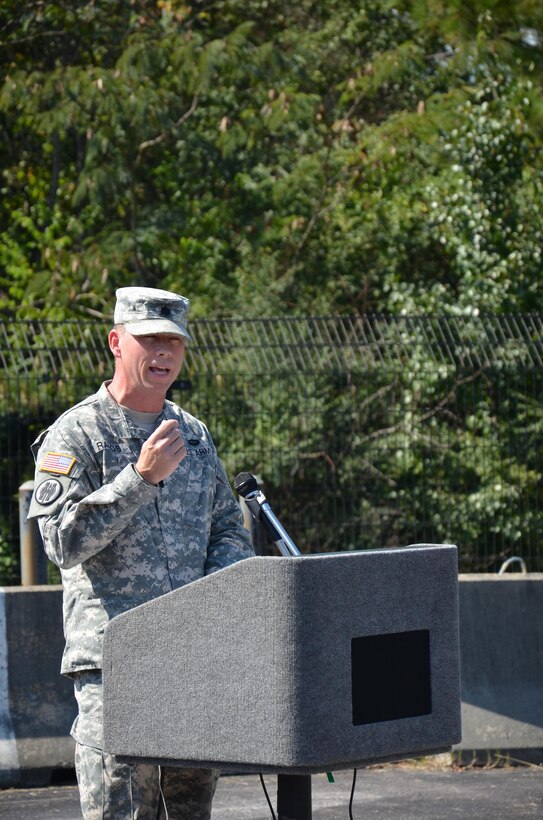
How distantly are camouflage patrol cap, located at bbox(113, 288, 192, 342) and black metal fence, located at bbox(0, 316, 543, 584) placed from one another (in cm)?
562

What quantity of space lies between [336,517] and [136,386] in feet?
20.6

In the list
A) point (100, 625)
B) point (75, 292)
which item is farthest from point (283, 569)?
point (75, 292)

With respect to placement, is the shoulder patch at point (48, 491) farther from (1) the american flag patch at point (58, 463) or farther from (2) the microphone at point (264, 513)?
(2) the microphone at point (264, 513)

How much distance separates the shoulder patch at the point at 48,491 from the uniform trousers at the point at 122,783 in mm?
449

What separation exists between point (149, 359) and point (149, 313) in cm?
12

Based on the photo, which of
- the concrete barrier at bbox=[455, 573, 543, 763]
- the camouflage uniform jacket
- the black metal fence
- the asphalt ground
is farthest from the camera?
the black metal fence

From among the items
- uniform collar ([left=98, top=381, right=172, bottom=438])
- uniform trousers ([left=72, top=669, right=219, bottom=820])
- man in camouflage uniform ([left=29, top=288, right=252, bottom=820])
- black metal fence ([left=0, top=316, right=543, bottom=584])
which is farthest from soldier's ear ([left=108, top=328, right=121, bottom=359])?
black metal fence ([left=0, top=316, right=543, bottom=584])

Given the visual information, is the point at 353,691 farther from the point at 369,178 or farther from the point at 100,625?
the point at 369,178

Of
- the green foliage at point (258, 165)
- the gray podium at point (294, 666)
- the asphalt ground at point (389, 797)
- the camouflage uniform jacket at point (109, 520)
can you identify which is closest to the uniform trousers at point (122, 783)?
the camouflage uniform jacket at point (109, 520)

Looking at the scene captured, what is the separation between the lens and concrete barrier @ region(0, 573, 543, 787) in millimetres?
6695

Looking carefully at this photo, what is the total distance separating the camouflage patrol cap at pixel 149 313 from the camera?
3.41 metres

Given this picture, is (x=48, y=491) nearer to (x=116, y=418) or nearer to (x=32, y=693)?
(x=116, y=418)

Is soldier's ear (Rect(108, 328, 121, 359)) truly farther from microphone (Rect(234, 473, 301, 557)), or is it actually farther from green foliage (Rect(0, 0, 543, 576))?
green foliage (Rect(0, 0, 543, 576))

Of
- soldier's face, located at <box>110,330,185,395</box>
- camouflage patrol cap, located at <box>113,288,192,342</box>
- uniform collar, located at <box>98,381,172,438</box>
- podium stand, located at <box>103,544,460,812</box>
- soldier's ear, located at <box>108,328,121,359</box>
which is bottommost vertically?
podium stand, located at <box>103,544,460,812</box>
